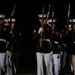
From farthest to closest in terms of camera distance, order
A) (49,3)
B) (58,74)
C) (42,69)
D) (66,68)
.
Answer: (49,3)
(66,68)
(58,74)
(42,69)

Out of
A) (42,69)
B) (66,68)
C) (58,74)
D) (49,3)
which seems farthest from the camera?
(49,3)

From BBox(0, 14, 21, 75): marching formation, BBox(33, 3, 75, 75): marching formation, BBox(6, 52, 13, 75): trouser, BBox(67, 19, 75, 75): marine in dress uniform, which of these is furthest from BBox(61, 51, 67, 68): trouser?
BBox(6, 52, 13, 75): trouser

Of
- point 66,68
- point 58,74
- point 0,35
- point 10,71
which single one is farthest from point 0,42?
point 66,68

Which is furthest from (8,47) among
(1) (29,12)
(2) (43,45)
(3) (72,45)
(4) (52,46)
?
(1) (29,12)

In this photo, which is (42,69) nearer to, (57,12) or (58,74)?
(58,74)

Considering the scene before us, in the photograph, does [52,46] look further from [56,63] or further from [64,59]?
[64,59]

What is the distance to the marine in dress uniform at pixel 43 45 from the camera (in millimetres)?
11344

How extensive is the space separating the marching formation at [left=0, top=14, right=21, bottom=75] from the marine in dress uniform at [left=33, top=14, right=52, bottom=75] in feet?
3.00

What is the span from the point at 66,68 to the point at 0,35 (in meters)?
3.48

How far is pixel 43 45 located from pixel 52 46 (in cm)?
41

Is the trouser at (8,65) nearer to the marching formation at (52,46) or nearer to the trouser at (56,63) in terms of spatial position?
the marching formation at (52,46)

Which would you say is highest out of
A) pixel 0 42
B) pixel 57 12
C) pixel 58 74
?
pixel 57 12

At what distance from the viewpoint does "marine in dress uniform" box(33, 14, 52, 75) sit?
37.2 feet

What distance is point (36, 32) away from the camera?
1147 centimetres
